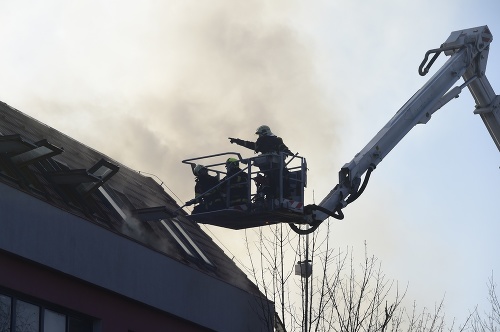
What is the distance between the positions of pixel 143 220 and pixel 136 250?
311cm

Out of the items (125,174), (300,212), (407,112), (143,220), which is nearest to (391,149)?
(407,112)

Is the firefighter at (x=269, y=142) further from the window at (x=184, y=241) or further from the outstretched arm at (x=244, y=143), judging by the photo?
the window at (x=184, y=241)

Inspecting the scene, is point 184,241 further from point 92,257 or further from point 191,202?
point 92,257

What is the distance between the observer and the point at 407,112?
28.5 metres

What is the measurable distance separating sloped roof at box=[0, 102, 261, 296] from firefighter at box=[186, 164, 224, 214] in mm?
980

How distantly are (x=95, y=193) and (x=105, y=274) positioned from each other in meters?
3.84

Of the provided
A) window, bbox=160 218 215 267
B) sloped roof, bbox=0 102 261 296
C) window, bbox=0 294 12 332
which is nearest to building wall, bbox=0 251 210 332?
window, bbox=0 294 12 332

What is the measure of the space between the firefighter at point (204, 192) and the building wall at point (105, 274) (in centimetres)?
143

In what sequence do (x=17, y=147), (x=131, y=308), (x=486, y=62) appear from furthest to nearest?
(x=486, y=62) → (x=131, y=308) → (x=17, y=147)

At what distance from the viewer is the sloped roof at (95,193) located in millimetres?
25219

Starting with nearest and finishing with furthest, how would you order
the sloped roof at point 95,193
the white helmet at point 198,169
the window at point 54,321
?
the window at point 54,321
the sloped roof at point 95,193
the white helmet at point 198,169

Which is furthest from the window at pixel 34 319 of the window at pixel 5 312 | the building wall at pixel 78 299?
the building wall at pixel 78 299

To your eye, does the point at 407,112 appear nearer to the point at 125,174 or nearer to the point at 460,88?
the point at 460,88

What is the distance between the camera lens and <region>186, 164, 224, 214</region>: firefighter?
2759cm
